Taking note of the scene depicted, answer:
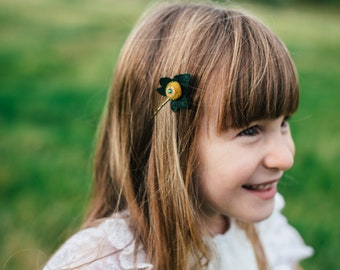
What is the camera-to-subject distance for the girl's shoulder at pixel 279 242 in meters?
2.18

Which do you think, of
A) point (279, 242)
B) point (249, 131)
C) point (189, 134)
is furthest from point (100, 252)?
point (279, 242)

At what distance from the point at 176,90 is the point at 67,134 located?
2729mm

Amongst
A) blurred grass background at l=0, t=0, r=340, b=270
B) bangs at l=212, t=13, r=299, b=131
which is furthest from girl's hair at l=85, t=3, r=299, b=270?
blurred grass background at l=0, t=0, r=340, b=270

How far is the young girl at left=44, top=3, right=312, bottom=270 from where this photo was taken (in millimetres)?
1614

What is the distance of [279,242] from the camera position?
221 cm

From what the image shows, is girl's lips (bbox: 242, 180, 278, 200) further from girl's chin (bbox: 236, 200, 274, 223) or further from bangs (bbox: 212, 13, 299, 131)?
bangs (bbox: 212, 13, 299, 131)

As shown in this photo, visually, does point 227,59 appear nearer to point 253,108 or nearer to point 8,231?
point 253,108

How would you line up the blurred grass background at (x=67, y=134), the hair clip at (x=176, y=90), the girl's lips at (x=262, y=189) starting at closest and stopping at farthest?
the hair clip at (x=176, y=90) → the girl's lips at (x=262, y=189) → the blurred grass background at (x=67, y=134)

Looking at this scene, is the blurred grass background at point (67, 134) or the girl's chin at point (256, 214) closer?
the girl's chin at point (256, 214)

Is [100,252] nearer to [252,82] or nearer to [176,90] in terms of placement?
[176,90]

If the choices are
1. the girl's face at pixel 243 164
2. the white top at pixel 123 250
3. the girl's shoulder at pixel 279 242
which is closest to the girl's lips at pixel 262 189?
the girl's face at pixel 243 164

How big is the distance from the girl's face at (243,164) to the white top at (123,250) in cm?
27

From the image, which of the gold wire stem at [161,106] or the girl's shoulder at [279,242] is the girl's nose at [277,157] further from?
the girl's shoulder at [279,242]

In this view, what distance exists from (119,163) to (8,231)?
1321 mm
